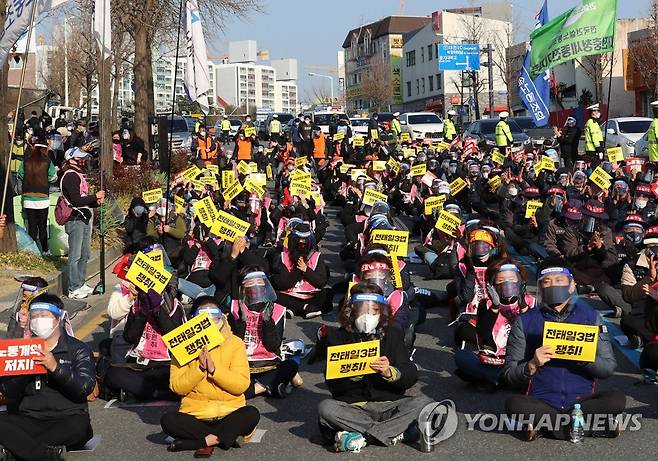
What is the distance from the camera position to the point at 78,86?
260 ft

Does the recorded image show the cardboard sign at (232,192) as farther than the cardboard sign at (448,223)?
Yes

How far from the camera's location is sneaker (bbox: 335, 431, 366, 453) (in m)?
7.70

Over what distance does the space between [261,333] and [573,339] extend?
3.24m

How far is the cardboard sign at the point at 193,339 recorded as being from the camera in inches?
302

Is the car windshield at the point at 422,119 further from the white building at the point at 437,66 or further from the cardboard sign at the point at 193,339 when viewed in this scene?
the cardboard sign at the point at 193,339

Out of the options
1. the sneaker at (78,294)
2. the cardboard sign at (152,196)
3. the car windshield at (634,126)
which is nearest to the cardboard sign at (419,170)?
the cardboard sign at (152,196)

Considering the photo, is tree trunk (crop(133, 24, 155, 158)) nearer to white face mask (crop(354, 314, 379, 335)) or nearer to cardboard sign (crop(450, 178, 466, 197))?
cardboard sign (crop(450, 178, 466, 197))

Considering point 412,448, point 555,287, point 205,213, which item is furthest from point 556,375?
point 205,213

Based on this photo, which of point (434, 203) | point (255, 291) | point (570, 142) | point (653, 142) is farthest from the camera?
point (570, 142)

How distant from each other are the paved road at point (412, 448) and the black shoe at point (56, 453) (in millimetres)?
278

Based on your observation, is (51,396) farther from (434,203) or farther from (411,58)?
(411,58)

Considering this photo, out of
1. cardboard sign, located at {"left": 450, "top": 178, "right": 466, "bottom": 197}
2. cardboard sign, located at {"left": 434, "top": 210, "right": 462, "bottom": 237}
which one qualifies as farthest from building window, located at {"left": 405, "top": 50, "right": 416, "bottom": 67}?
cardboard sign, located at {"left": 434, "top": 210, "right": 462, "bottom": 237}

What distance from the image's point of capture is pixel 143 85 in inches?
1220

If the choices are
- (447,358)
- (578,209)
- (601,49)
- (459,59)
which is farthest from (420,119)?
(447,358)
